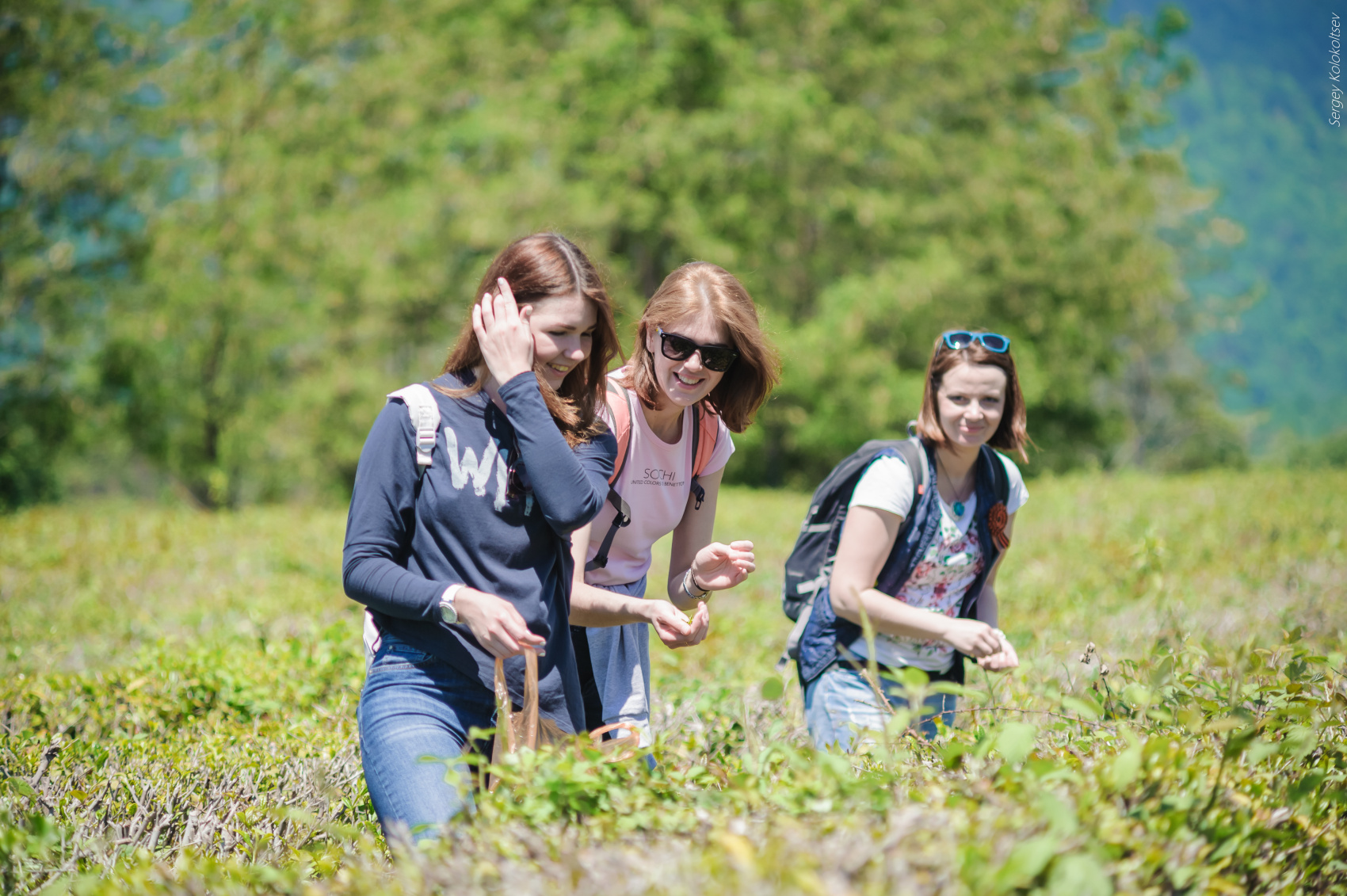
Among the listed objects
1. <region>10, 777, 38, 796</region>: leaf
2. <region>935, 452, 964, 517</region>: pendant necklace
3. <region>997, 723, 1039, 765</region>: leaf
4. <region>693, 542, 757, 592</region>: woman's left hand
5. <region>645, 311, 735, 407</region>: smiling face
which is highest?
<region>645, 311, 735, 407</region>: smiling face

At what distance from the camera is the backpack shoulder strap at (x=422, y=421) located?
257 centimetres

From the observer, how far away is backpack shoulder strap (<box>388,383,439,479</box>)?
2574mm

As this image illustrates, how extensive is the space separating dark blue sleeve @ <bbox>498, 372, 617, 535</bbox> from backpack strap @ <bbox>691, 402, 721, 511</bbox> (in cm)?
75

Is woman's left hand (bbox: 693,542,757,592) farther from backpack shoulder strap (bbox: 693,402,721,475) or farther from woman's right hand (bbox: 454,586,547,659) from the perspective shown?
woman's right hand (bbox: 454,586,547,659)

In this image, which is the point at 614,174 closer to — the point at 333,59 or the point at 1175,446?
the point at 333,59

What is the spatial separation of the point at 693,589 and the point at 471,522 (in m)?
0.86

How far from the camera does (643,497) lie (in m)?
3.17

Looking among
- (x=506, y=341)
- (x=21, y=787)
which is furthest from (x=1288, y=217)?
(x=21, y=787)

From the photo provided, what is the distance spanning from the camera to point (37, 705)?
4.23 m

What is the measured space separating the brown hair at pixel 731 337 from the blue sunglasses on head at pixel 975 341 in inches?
29.0

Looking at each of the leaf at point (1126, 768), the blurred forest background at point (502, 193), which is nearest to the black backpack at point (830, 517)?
the leaf at point (1126, 768)

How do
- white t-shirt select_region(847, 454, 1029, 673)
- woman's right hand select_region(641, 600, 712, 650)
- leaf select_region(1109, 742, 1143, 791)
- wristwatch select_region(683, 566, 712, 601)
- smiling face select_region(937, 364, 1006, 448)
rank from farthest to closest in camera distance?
1. smiling face select_region(937, 364, 1006, 448)
2. white t-shirt select_region(847, 454, 1029, 673)
3. wristwatch select_region(683, 566, 712, 601)
4. woman's right hand select_region(641, 600, 712, 650)
5. leaf select_region(1109, 742, 1143, 791)

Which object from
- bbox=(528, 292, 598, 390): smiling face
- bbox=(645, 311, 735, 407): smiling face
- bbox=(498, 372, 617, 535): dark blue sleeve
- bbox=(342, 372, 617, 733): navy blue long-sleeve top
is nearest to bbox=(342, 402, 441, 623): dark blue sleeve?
bbox=(342, 372, 617, 733): navy blue long-sleeve top

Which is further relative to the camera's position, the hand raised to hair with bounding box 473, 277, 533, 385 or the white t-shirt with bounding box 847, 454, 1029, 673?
the white t-shirt with bounding box 847, 454, 1029, 673
